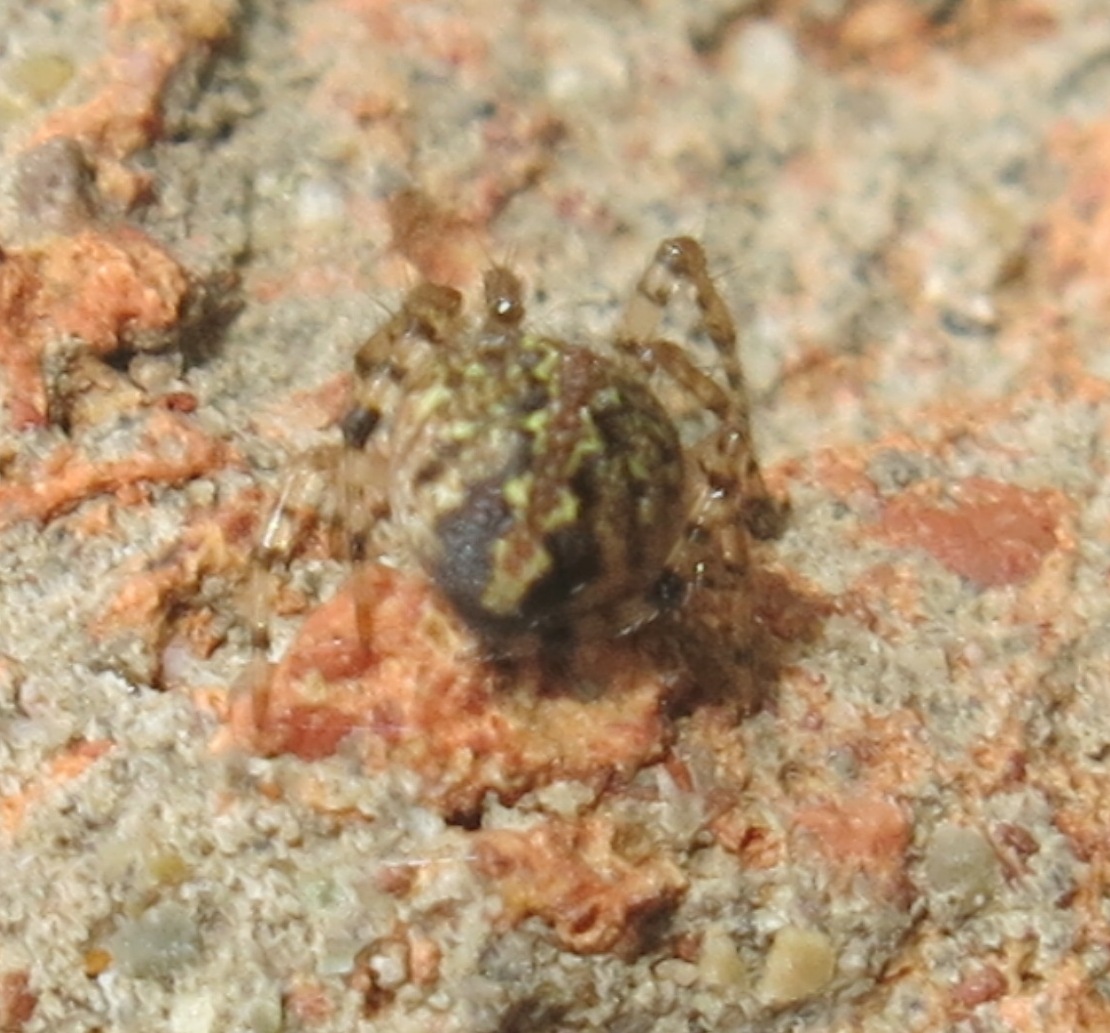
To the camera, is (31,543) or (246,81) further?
(246,81)

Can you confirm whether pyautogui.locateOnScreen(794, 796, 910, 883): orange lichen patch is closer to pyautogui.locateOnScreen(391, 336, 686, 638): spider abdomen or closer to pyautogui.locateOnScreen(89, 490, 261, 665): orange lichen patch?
pyautogui.locateOnScreen(391, 336, 686, 638): spider abdomen

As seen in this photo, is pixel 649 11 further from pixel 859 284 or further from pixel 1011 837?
pixel 1011 837

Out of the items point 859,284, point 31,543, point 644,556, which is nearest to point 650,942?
point 644,556

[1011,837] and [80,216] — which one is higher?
[80,216]

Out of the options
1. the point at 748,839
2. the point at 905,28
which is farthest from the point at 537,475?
the point at 905,28

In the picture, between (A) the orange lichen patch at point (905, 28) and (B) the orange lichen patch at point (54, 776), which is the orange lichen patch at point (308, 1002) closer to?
(B) the orange lichen patch at point (54, 776)

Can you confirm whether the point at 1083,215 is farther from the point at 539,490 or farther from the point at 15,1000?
the point at 15,1000
